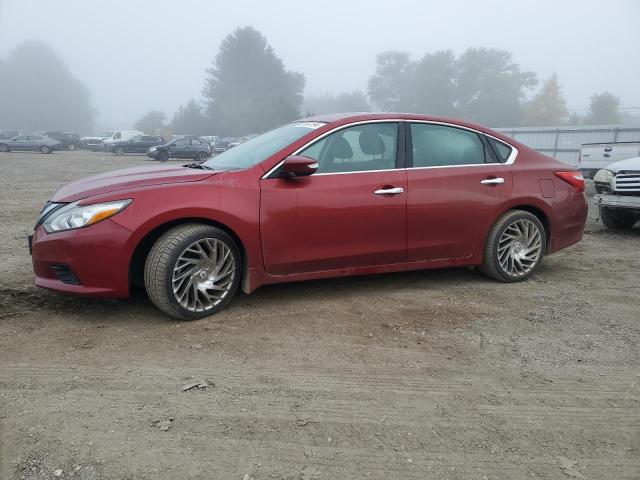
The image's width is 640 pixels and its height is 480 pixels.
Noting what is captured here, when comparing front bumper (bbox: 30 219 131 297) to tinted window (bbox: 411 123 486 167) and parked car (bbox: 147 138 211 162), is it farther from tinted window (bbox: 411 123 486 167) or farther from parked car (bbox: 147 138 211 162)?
parked car (bbox: 147 138 211 162)

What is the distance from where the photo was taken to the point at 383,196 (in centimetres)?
415

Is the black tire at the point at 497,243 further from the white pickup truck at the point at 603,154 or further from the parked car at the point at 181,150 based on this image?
the parked car at the point at 181,150

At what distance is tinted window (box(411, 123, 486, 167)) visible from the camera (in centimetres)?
444

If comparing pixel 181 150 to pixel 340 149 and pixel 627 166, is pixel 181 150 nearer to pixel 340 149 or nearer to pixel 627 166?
pixel 627 166

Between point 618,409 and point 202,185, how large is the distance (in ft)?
9.50

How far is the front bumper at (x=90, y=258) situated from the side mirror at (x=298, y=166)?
1196 mm

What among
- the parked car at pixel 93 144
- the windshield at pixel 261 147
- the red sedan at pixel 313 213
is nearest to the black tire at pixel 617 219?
the red sedan at pixel 313 213

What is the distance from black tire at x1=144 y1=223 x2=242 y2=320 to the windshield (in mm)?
681

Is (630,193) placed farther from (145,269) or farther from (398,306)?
(145,269)

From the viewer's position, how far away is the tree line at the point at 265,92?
254 ft

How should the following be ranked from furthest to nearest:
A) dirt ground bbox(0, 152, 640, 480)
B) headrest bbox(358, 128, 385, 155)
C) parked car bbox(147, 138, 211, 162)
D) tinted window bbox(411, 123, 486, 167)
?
1. parked car bbox(147, 138, 211, 162)
2. tinted window bbox(411, 123, 486, 167)
3. headrest bbox(358, 128, 385, 155)
4. dirt ground bbox(0, 152, 640, 480)

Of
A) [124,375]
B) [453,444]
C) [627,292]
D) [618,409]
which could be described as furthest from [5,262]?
[627,292]

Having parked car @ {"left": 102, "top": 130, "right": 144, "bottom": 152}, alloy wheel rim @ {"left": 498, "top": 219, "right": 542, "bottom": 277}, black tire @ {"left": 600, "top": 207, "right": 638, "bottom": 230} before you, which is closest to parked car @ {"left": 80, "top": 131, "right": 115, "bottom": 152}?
parked car @ {"left": 102, "top": 130, "right": 144, "bottom": 152}

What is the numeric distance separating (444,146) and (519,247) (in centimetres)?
123
